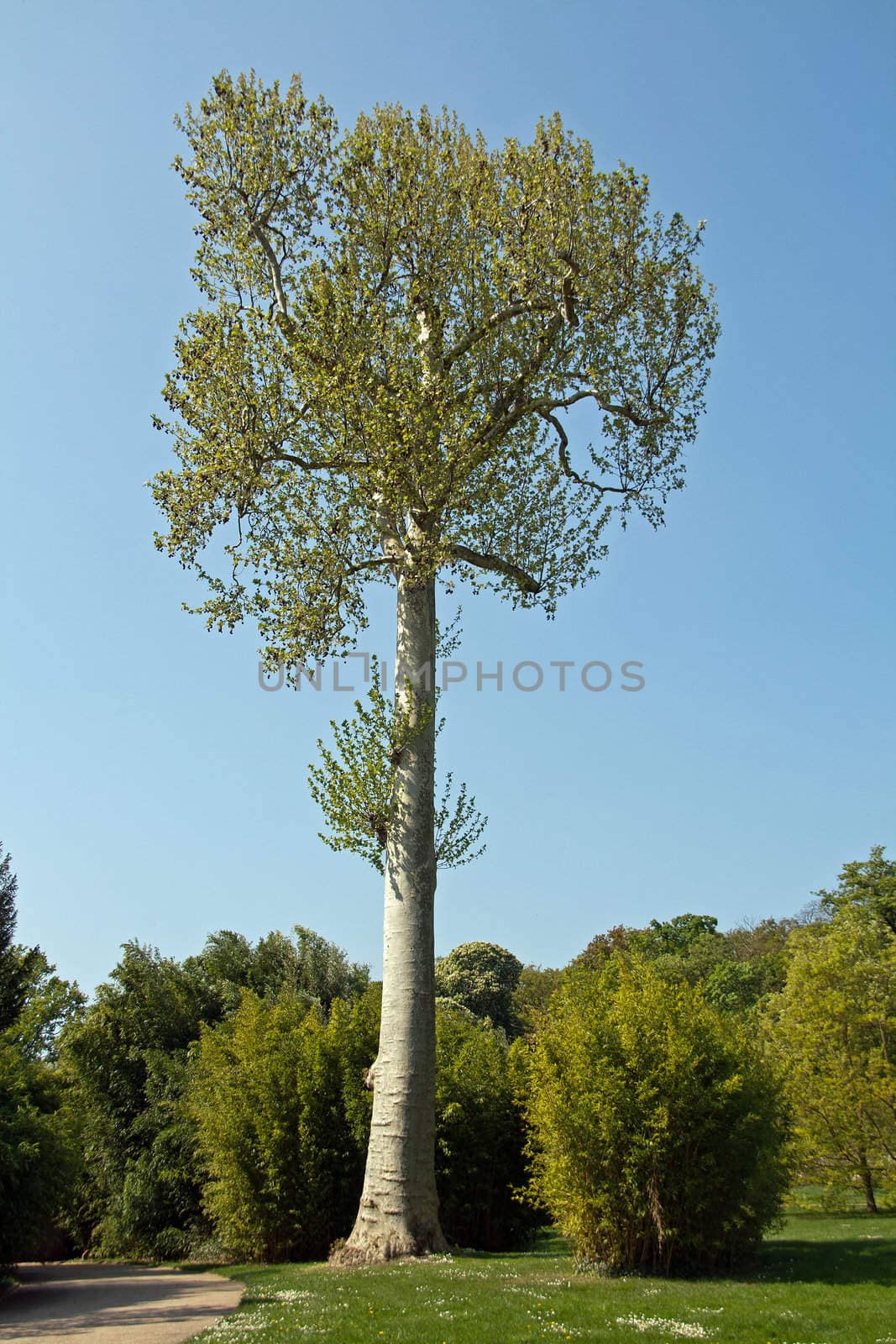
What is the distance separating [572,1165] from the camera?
30.2 feet

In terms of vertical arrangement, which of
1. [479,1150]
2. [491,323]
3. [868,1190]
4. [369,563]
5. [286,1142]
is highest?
[491,323]

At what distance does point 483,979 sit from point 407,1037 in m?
→ 28.4

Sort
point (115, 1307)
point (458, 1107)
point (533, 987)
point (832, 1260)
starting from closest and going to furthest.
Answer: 1. point (115, 1307)
2. point (832, 1260)
3. point (458, 1107)
4. point (533, 987)

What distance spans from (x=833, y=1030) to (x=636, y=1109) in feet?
25.9

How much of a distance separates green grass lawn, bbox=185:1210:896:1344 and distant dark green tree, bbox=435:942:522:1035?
27.6 m

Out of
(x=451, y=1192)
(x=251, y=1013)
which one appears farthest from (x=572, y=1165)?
(x=251, y=1013)

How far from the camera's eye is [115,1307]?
8391 mm

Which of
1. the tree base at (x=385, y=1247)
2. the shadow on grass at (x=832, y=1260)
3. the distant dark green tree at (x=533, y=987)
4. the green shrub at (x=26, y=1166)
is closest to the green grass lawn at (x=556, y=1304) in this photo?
the shadow on grass at (x=832, y=1260)

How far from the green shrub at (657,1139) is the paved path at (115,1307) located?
11.6 feet

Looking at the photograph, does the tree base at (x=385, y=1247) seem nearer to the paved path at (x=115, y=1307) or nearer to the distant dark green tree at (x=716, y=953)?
the paved path at (x=115, y=1307)

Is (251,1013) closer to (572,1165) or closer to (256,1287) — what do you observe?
(256,1287)

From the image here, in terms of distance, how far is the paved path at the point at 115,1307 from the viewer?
6902 mm

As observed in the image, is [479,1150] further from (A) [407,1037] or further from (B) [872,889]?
(B) [872,889]

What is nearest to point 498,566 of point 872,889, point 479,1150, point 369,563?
point 369,563
